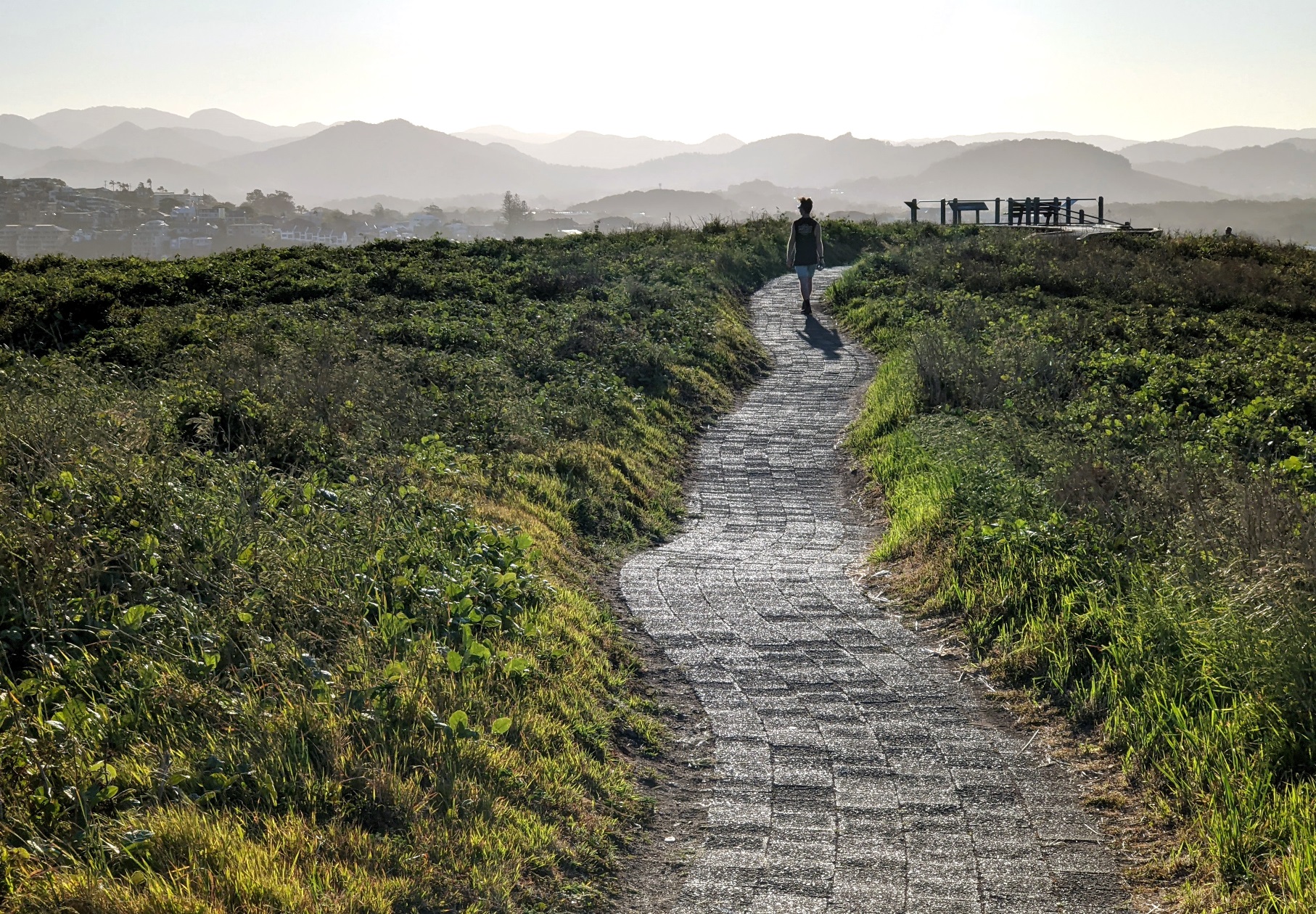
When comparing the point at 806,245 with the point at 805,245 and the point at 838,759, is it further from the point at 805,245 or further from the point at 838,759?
the point at 838,759

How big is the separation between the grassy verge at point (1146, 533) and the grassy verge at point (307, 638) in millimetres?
2425

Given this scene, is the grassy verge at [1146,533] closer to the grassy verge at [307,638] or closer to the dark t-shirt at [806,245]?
the dark t-shirt at [806,245]

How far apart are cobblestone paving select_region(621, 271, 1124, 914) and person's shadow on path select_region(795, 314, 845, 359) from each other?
24.4ft

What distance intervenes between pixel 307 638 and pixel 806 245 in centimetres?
1454

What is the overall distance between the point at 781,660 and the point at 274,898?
365cm

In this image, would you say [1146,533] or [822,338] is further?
[822,338]

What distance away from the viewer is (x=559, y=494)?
8883mm

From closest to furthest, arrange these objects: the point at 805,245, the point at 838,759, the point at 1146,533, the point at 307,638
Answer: the point at 307,638, the point at 838,759, the point at 1146,533, the point at 805,245

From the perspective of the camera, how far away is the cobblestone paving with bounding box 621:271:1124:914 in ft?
12.8

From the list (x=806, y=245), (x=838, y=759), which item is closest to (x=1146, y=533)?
(x=838, y=759)

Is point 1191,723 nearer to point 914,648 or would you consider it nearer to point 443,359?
point 914,648

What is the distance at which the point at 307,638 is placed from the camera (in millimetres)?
4680

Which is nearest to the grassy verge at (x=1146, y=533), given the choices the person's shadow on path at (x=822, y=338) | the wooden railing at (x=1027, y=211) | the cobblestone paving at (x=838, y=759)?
the cobblestone paving at (x=838, y=759)

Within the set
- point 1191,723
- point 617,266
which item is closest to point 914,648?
point 1191,723
